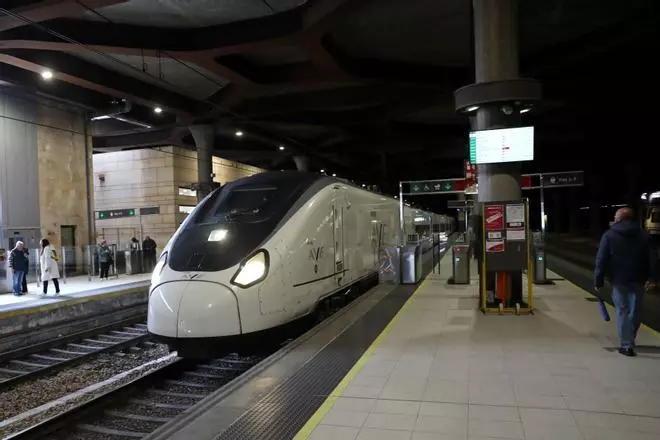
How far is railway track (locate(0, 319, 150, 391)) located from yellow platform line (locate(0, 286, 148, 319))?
6.81 ft

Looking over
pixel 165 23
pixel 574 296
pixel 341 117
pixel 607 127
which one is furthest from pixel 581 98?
pixel 165 23

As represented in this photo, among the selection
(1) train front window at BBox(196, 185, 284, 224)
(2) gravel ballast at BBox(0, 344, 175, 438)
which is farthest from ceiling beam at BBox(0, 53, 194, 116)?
A: (1) train front window at BBox(196, 185, 284, 224)

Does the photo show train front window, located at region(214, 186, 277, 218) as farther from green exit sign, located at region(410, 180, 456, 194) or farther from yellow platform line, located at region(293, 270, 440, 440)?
green exit sign, located at region(410, 180, 456, 194)

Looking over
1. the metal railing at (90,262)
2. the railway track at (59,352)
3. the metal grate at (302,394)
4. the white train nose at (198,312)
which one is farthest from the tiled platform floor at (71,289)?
the metal grate at (302,394)

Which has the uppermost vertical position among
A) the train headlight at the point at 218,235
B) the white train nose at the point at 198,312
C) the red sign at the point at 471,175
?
the red sign at the point at 471,175

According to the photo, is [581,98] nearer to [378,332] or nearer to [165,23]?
[165,23]

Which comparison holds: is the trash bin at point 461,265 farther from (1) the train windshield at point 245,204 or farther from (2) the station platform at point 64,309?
(2) the station platform at point 64,309

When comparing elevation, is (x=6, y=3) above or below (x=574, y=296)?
above

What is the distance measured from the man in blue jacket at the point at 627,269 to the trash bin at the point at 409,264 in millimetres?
7217

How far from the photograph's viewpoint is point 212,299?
6.20 m

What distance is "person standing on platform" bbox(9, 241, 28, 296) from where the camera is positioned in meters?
14.4

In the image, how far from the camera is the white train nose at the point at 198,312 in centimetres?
614

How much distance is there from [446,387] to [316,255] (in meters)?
3.58

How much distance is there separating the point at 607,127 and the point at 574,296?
1095 inches
